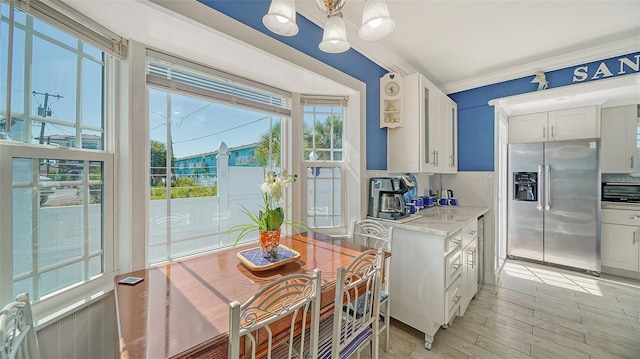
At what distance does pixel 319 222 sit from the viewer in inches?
89.3

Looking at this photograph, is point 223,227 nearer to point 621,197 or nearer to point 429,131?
point 429,131

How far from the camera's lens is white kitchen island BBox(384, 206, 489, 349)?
70.4 inches

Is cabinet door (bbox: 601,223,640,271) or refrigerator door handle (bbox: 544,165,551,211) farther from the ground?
refrigerator door handle (bbox: 544,165,551,211)

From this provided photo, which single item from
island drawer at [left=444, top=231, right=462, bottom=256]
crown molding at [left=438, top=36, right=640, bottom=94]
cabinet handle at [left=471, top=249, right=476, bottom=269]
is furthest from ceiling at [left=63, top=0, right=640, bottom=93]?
cabinet handle at [left=471, top=249, right=476, bottom=269]

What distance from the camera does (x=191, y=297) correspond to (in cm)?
102

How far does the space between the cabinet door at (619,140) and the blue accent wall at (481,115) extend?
1342 mm

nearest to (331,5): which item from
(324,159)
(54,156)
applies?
(324,159)

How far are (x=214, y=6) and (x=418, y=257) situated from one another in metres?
2.21

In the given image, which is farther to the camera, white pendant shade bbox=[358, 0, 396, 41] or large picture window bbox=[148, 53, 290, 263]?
large picture window bbox=[148, 53, 290, 263]

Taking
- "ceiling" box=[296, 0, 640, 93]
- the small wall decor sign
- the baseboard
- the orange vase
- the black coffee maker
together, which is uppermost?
"ceiling" box=[296, 0, 640, 93]

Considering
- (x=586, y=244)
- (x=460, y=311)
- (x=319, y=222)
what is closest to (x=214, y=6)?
(x=319, y=222)

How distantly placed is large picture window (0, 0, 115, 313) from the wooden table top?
0.90 feet

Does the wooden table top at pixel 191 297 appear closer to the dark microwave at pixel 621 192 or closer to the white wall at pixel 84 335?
the white wall at pixel 84 335

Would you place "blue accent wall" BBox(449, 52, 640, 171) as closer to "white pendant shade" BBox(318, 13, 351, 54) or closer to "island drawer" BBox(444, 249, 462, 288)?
"island drawer" BBox(444, 249, 462, 288)
